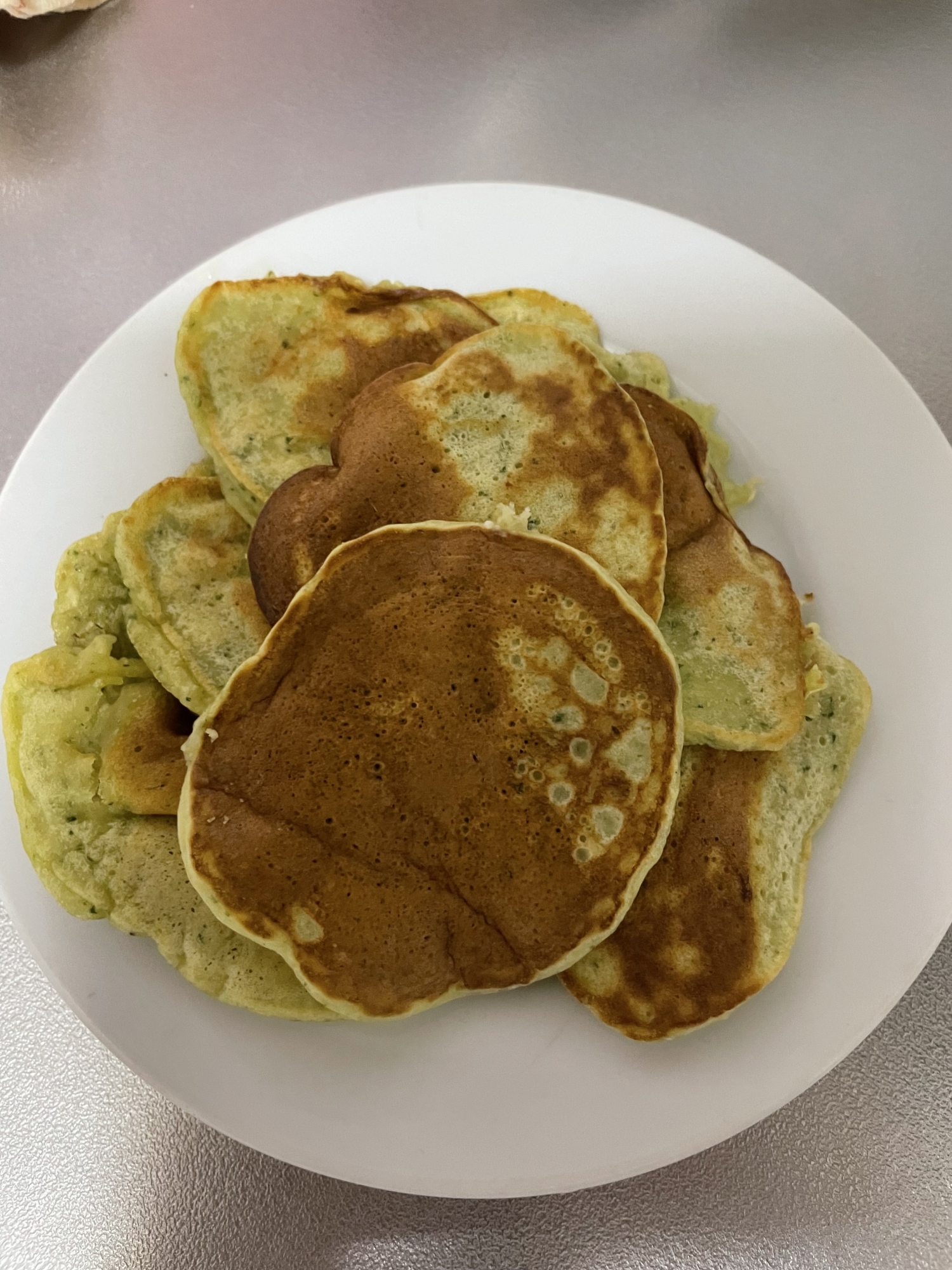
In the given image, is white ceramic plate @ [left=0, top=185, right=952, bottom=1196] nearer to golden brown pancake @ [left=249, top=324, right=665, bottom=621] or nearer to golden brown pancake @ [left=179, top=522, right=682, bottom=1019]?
golden brown pancake @ [left=179, top=522, right=682, bottom=1019]

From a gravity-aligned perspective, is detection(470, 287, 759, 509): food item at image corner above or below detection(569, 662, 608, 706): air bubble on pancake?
above

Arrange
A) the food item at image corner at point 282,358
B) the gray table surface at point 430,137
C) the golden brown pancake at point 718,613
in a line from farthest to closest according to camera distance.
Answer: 1. the gray table surface at point 430,137
2. the food item at image corner at point 282,358
3. the golden brown pancake at point 718,613

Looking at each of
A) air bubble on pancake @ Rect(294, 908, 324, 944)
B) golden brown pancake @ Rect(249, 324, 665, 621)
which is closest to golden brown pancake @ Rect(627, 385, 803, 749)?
golden brown pancake @ Rect(249, 324, 665, 621)

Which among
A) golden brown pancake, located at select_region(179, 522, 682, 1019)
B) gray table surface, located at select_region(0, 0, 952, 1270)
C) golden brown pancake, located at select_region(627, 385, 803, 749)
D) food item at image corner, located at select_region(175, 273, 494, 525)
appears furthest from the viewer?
gray table surface, located at select_region(0, 0, 952, 1270)

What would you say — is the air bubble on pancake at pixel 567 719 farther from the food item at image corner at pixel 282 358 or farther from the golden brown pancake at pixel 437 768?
the food item at image corner at pixel 282 358

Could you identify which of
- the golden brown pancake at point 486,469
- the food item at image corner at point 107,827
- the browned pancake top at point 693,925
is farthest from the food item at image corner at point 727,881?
the food item at image corner at point 107,827

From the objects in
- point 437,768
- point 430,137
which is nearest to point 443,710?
point 437,768
